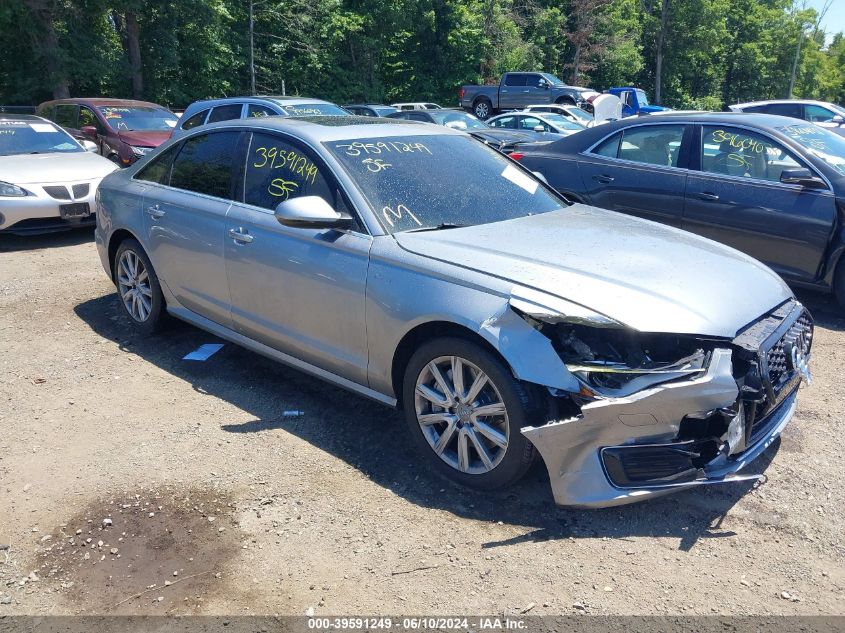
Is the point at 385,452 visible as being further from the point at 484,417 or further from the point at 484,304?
the point at 484,304

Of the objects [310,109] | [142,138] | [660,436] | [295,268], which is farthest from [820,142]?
[142,138]

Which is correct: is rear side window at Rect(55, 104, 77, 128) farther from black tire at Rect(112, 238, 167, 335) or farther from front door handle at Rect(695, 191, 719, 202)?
front door handle at Rect(695, 191, 719, 202)

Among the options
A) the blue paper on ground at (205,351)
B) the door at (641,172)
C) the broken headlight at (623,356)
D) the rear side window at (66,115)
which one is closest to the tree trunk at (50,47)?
the rear side window at (66,115)

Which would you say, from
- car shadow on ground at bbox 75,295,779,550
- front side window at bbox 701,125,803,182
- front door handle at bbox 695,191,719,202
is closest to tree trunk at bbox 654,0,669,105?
front side window at bbox 701,125,803,182

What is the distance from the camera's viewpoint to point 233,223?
455 cm

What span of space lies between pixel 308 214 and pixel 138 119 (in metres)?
10.5

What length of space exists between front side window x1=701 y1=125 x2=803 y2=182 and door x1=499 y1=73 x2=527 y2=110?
78.6ft

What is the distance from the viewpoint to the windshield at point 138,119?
1259 cm

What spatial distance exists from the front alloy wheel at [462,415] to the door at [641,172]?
13.1ft

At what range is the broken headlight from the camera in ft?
10.2

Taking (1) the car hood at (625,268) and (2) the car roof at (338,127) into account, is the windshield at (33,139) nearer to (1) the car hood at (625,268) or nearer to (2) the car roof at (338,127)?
(2) the car roof at (338,127)

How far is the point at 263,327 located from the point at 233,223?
0.68 metres

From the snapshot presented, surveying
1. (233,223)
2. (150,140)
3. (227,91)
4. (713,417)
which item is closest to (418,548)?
(713,417)

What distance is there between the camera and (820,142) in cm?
646
